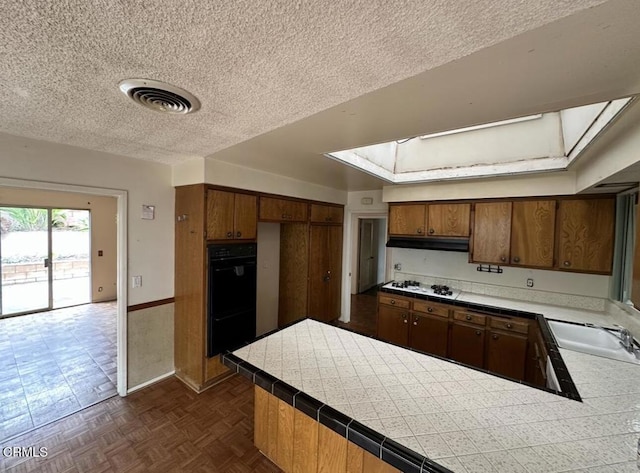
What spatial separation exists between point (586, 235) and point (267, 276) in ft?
Result: 12.2

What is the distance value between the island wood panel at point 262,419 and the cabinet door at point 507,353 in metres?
2.33

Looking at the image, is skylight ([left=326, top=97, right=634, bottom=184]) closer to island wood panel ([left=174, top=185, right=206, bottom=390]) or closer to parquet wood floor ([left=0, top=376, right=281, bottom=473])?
island wood panel ([left=174, top=185, right=206, bottom=390])

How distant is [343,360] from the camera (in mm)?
1518

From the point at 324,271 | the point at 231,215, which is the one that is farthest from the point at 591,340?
the point at 231,215

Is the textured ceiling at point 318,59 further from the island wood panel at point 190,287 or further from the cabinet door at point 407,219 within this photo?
the cabinet door at point 407,219

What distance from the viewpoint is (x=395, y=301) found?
328cm

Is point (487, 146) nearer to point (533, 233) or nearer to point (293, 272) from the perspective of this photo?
point (533, 233)

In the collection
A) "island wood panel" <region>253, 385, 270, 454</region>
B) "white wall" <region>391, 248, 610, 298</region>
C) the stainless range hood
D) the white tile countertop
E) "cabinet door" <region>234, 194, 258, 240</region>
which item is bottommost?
"island wood panel" <region>253, 385, 270, 454</region>

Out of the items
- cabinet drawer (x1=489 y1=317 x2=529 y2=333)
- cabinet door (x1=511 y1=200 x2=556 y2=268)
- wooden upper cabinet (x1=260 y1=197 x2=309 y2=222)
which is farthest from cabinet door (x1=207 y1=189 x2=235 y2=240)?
cabinet door (x1=511 y1=200 x2=556 y2=268)

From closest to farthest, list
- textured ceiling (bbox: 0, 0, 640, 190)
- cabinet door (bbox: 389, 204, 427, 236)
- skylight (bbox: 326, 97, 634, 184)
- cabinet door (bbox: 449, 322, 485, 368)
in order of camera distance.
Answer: textured ceiling (bbox: 0, 0, 640, 190) < skylight (bbox: 326, 97, 634, 184) < cabinet door (bbox: 449, 322, 485, 368) < cabinet door (bbox: 389, 204, 427, 236)

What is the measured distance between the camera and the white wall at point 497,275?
2.62 m

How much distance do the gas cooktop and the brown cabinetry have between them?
1993mm

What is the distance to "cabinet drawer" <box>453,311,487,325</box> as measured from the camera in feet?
8.89

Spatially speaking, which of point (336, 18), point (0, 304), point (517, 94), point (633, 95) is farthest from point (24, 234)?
point (633, 95)
